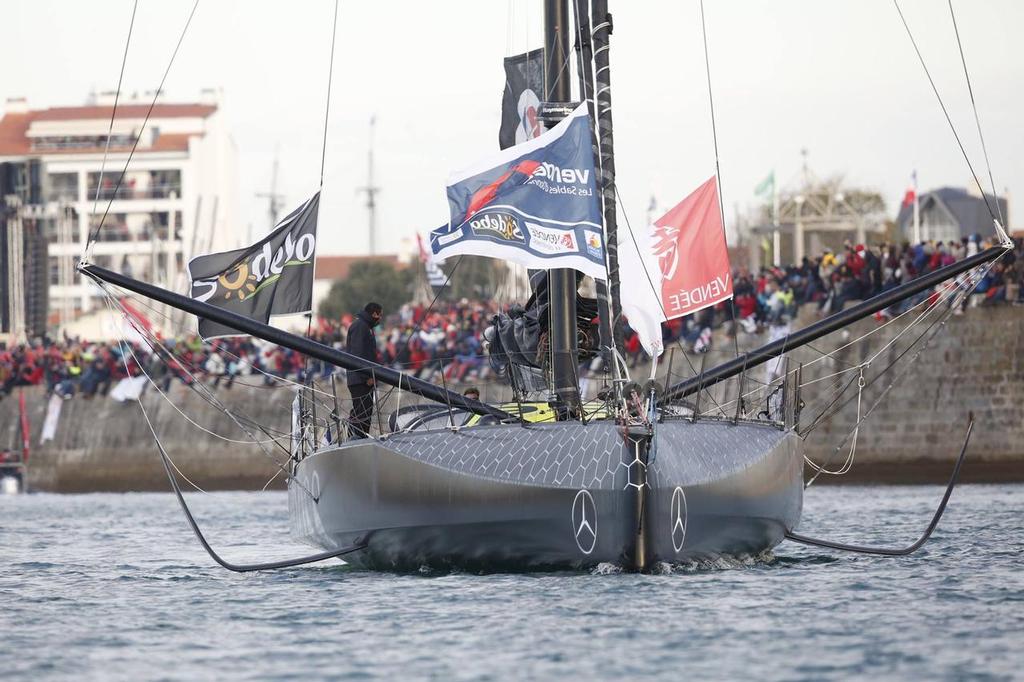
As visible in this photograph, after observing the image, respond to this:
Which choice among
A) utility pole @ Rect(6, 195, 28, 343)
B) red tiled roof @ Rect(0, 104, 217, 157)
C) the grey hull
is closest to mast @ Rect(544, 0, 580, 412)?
the grey hull

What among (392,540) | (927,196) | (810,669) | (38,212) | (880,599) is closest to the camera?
(810,669)

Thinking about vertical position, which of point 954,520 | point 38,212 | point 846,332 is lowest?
point 954,520

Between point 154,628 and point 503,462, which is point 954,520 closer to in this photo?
point 503,462

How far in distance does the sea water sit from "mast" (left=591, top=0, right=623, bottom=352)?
8.22 feet

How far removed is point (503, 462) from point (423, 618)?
2.00 m

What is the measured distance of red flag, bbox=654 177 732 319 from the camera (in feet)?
58.3

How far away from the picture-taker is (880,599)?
12961mm

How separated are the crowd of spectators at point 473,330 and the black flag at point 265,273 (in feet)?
19.3

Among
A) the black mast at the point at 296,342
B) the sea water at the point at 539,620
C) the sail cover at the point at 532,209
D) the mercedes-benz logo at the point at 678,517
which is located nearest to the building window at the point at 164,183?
the sea water at the point at 539,620

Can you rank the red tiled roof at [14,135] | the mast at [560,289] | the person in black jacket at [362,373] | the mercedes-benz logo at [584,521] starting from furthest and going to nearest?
the red tiled roof at [14,135], the person in black jacket at [362,373], the mast at [560,289], the mercedes-benz logo at [584,521]

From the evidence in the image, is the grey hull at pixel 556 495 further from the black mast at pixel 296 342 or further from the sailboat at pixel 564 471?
the black mast at pixel 296 342

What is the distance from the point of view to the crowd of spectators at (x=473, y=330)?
33312 mm

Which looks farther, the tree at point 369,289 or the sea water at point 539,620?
the tree at point 369,289

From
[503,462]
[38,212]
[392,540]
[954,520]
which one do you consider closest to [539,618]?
[503,462]
